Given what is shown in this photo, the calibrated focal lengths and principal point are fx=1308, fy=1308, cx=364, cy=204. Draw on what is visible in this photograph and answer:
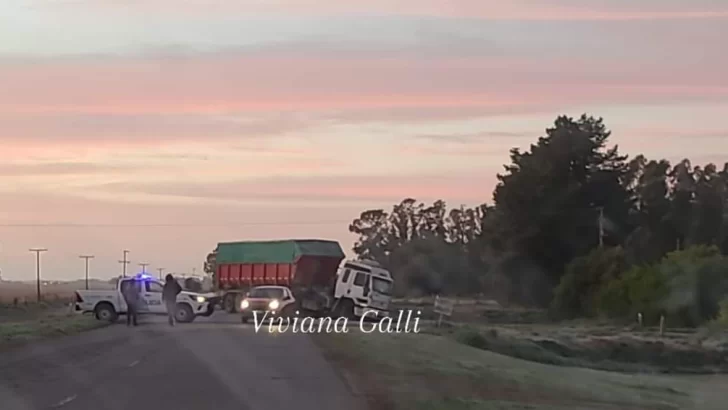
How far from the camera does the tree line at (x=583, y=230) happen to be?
77000 mm

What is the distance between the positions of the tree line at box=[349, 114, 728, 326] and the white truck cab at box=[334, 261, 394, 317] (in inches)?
781

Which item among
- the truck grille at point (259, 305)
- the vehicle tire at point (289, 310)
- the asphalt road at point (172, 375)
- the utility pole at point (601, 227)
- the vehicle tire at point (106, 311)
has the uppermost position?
the utility pole at point (601, 227)

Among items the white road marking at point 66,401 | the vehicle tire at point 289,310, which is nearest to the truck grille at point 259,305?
the vehicle tire at point 289,310

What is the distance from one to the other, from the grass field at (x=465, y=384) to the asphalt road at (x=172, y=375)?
740 millimetres

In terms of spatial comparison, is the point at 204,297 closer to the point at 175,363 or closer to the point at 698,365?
the point at 698,365

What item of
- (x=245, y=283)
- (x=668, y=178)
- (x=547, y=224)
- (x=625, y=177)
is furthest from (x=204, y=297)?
(x=668, y=178)

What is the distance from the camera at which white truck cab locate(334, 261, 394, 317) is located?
2196 inches

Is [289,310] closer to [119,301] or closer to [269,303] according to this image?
[269,303]

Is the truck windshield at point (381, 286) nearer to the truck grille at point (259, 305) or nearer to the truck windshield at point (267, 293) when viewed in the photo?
the truck windshield at point (267, 293)

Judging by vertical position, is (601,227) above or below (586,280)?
above

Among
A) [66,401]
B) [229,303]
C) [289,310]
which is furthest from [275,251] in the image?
[66,401]

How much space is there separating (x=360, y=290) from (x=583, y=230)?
120 ft

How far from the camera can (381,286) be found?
5609cm

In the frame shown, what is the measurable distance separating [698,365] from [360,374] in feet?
103
